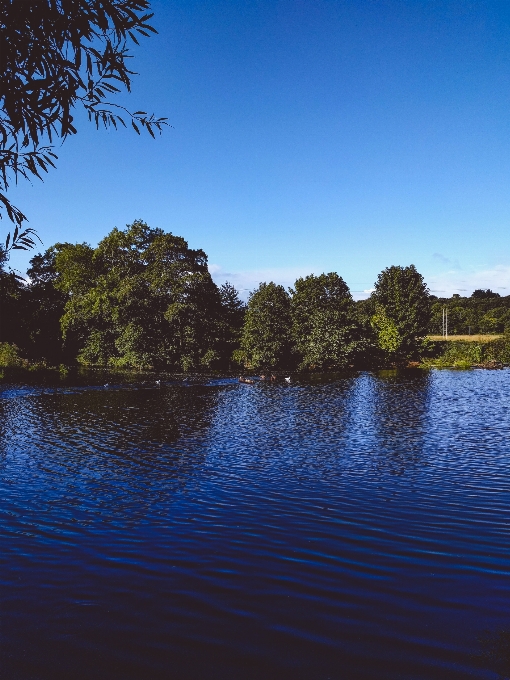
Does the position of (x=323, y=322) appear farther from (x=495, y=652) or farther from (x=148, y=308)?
(x=495, y=652)

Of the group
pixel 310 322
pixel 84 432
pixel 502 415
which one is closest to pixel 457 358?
pixel 310 322

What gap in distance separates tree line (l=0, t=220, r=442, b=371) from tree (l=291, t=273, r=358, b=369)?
0.20 meters

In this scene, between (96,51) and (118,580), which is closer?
(96,51)

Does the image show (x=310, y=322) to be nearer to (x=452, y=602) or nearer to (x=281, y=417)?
(x=281, y=417)

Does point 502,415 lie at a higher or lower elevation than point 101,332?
lower

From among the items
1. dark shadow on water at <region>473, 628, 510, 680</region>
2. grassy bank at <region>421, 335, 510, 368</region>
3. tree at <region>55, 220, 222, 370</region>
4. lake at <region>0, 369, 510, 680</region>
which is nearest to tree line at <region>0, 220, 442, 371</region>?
tree at <region>55, 220, 222, 370</region>

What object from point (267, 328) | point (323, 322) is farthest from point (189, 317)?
point (323, 322)

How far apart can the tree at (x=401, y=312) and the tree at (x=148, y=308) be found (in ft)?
129

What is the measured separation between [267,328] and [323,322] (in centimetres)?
1129

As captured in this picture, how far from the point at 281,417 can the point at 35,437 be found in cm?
1762

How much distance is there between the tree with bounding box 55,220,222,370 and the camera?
75312 millimetres

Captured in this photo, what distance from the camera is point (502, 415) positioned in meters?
36.2

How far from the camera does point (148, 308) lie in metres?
75.4

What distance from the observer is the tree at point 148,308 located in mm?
75312
